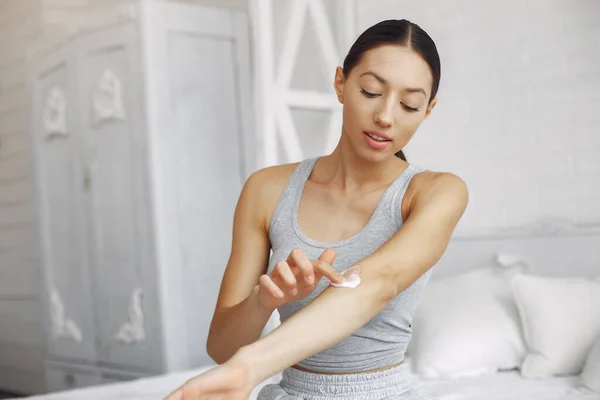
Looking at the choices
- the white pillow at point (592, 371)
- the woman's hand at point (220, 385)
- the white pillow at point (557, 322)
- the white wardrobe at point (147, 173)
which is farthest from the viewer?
the white wardrobe at point (147, 173)

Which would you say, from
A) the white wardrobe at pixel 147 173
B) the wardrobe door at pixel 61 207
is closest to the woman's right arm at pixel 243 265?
the white wardrobe at pixel 147 173

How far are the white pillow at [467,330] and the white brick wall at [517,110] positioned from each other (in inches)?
17.0

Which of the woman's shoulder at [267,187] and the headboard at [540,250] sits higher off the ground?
the woman's shoulder at [267,187]

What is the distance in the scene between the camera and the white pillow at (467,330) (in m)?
2.76

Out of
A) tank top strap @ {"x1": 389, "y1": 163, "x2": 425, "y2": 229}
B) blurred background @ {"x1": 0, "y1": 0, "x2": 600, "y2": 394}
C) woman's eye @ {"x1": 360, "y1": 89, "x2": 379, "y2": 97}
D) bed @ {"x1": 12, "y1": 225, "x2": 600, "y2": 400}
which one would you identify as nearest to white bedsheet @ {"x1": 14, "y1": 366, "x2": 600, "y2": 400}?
bed @ {"x1": 12, "y1": 225, "x2": 600, "y2": 400}

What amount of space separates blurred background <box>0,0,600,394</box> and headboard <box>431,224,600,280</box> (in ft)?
0.14

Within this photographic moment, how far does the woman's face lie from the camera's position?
1.30 metres

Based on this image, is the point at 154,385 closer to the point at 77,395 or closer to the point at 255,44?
the point at 77,395

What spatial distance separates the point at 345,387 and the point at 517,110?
233 cm

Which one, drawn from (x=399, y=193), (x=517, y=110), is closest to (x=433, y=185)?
→ (x=399, y=193)

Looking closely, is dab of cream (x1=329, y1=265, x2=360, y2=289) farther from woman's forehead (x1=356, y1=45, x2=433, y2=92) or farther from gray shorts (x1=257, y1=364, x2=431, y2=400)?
woman's forehead (x1=356, y1=45, x2=433, y2=92)

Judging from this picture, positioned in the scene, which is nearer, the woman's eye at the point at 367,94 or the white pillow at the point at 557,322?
the woman's eye at the point at 367,94

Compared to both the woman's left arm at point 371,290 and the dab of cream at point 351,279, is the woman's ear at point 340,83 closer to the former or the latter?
the woman's left arm at point 371,290

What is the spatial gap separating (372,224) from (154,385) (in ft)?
5.13
